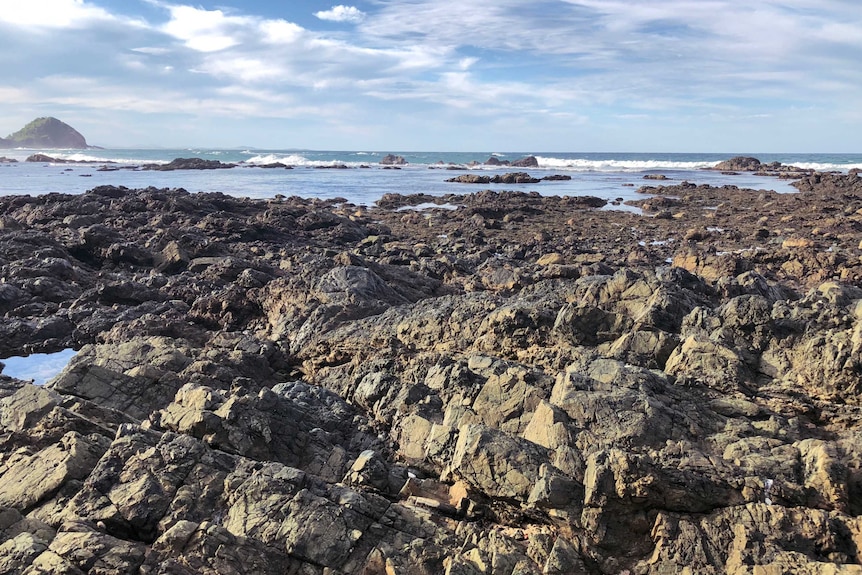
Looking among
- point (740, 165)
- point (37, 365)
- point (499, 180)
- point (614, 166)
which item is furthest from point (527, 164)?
point (37, 365)

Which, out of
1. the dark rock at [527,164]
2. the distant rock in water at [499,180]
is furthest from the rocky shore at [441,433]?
the dark rock at [527,164]

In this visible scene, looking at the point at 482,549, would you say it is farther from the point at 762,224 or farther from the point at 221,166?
the point at 221,166

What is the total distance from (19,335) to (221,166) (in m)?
101

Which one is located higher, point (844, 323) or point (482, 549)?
point (844, 323)

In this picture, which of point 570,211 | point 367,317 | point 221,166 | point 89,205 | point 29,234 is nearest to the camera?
point 367,317

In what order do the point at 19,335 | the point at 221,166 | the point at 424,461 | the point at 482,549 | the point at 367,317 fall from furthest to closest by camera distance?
the point at 221,166, the point at 19,335, the point at 367,317, the point at 424,461, the point at 482,549

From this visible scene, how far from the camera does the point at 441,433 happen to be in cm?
681

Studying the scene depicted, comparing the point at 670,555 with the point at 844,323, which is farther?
the point at 844,323

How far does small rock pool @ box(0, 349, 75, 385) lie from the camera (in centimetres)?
1090

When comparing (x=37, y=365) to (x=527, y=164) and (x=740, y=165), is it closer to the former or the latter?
(x=740, y=165)

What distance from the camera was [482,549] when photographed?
5.18 meters

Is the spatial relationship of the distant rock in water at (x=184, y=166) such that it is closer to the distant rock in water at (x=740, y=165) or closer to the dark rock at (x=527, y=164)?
the dark rock at (x=527, y=164)

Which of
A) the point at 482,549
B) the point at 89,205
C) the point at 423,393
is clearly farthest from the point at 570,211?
the point at 482,549

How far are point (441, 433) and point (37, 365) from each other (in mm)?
9596
